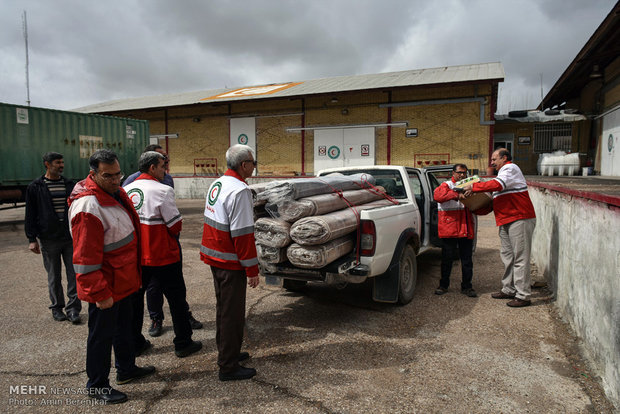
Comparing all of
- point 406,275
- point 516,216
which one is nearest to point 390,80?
point 516,216

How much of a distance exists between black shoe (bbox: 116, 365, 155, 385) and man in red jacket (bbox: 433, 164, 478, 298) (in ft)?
12.1

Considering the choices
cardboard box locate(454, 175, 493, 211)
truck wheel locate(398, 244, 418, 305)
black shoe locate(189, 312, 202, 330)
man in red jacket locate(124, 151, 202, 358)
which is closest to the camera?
man in red jacket locate(124, 151, 202, 358)

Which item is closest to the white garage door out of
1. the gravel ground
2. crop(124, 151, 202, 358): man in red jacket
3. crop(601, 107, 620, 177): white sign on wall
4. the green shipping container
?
the green shipping container

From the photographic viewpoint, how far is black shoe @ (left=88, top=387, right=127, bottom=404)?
291cm

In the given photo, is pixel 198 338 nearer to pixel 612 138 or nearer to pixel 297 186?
pixel 297 186

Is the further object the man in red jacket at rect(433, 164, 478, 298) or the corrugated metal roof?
the corrugated metal roof

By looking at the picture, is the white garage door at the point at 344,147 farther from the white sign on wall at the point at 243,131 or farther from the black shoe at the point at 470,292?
the black shoe at the point at 470,292

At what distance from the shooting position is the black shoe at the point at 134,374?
318 cm

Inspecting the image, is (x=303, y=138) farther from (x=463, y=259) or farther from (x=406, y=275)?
(x=406, y=275)

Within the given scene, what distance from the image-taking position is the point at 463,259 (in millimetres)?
5398

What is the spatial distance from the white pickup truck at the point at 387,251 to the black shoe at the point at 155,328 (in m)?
1.23

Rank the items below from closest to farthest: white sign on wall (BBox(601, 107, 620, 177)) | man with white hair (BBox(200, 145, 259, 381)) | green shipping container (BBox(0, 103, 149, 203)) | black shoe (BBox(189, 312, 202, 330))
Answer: man with white hair (BBox(200, 145, 259, 381)), black shoe (BBox(189, 312, 202, 330)), green shipping container (BBox(0, 103, 149, 203)), white sign on wall (BBox(601, 107, 620, 177))

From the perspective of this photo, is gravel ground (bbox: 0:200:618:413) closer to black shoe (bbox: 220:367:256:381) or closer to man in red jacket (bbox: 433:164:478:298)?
black shoe (bbox: 220:367:256:381)

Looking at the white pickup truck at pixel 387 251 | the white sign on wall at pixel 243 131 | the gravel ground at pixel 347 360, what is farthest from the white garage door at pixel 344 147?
the gravel ground at pixel 347 360
